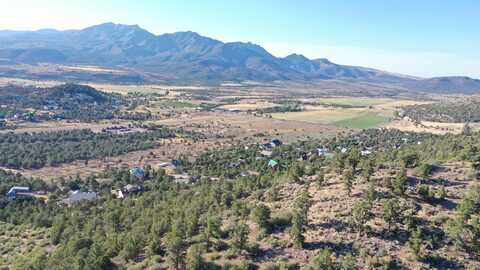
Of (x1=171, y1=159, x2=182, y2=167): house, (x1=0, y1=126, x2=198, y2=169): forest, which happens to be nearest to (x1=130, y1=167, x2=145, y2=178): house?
(x1=171, y1=159, x2=182, y2=167): house

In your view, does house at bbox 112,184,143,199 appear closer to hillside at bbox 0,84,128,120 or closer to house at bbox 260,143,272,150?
house at bbox 260,143,272,150

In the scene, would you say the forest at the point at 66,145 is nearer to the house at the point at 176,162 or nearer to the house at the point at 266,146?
the house at the point at 176,162

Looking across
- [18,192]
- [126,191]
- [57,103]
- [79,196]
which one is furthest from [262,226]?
[57,103]

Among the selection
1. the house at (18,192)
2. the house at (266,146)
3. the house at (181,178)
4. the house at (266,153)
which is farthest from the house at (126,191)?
the house at (266,146)

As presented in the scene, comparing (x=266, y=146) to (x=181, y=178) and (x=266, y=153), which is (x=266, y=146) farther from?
(x=181, y=178)

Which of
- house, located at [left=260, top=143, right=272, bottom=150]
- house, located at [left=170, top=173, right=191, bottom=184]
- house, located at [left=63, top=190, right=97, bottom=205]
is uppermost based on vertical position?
house, located at [left=260, top=143, right=272, bottom=150]

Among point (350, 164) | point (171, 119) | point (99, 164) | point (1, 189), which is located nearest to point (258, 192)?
point (350, 164)
